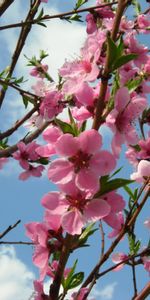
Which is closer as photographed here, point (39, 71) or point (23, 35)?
point (23, 35)

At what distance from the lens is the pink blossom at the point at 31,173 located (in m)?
4.16

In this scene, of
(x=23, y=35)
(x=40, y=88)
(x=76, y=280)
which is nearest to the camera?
(x=76, y=280)

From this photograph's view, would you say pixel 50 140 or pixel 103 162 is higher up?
pixel 50 140

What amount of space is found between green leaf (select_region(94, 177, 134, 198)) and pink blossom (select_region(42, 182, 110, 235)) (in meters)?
0.05

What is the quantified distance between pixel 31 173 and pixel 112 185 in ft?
9.29

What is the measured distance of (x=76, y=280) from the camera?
1734 millimetres

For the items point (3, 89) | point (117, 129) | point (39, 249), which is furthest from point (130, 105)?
point (3, 89)

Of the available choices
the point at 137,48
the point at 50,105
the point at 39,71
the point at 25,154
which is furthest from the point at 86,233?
the point at 39,71

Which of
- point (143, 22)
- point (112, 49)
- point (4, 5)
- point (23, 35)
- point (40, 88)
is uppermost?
point (23, 35)

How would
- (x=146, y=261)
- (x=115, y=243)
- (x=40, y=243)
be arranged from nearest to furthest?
(x=40, y=243) → (x=115, y=243) → (x=146, y=261)

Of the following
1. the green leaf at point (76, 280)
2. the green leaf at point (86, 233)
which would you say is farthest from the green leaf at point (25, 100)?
the green leaf at point (86, 233)

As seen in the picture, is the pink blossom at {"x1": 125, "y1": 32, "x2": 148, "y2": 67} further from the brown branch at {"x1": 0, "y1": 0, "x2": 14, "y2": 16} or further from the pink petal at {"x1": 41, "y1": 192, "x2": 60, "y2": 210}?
the pink petal at {"x1": 41, "y1": 192, "x2": 60, "y2": 210}

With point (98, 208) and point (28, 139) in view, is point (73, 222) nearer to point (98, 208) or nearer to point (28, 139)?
point (98, 208)

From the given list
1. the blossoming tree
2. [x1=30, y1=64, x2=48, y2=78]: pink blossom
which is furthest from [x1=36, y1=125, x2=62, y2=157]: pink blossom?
[x1=30, y1=64, x2=48, y2=78]: pink blossom
